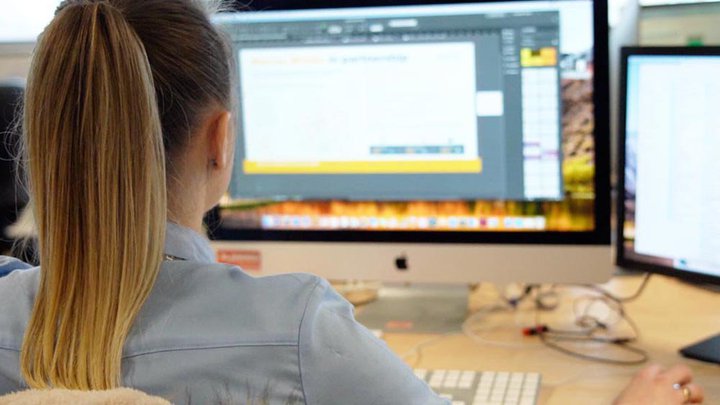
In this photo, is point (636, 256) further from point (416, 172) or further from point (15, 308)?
point (15, 308)

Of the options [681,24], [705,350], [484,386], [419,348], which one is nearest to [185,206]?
[484,386]

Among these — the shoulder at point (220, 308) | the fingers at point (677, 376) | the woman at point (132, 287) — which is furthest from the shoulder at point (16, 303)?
the fingers at point (677, 376)

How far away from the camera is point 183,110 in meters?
0.88

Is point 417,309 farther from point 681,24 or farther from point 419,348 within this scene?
point 681,24

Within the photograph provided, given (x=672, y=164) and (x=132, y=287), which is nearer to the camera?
(x=132, y=287)

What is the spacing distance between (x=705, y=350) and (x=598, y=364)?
0.16 m

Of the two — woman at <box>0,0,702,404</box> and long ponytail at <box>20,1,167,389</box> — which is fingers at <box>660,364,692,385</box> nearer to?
woman at <box>0,0,702,404</box>

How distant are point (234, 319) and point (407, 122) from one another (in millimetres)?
745

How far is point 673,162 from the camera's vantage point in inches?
51.1

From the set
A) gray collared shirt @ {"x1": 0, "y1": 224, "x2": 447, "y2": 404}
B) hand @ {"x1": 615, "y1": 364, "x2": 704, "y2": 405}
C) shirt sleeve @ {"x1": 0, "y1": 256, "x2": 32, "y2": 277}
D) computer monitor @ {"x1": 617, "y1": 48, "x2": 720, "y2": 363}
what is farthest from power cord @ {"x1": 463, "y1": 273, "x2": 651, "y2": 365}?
shirt sleeve @ {"x1": 0, "y1": 256, "x2": 32, "y2": 277}

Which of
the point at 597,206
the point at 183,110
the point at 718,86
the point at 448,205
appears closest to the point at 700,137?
the point at 718,86

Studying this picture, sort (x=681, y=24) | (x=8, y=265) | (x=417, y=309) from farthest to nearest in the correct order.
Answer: (x=681, y=24) → (x=417, y=309) → (x=8, y=265)

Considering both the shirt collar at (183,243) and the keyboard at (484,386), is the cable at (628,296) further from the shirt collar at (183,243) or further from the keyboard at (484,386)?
the shirt collar at (183,243)

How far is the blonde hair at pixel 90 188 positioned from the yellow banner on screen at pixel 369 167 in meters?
0.68
